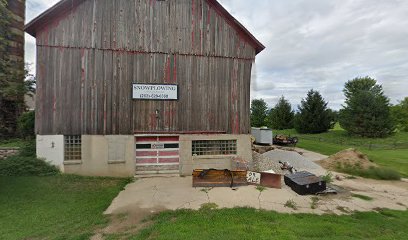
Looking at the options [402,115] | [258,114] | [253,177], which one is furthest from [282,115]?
[253,177]

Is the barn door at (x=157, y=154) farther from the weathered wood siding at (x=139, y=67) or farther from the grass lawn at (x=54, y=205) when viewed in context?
the grass lawn at (x=54, y=205)

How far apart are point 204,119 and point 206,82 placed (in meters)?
2.38

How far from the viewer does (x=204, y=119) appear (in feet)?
47.7

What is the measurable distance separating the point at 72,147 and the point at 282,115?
46245 millimetres

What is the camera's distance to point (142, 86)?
1380 centimetres

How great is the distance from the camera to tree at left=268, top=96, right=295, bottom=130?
51.6m

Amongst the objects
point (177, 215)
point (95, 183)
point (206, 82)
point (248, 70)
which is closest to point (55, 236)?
point (177, 215)

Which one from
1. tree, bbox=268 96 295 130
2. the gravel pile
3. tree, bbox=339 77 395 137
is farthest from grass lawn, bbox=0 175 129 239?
tree, bbox=268 96 295 130

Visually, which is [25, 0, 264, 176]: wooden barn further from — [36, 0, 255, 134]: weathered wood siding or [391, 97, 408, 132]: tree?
[391, 97, 408, 132]: tree

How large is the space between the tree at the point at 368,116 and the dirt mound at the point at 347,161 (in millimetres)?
24488

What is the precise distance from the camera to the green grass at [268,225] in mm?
6578

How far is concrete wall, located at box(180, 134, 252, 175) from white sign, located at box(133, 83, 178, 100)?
2.70m

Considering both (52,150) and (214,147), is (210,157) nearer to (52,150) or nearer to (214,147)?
(214,147)

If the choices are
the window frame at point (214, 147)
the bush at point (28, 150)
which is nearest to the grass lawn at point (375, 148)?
the window frame at point (214, 147)
